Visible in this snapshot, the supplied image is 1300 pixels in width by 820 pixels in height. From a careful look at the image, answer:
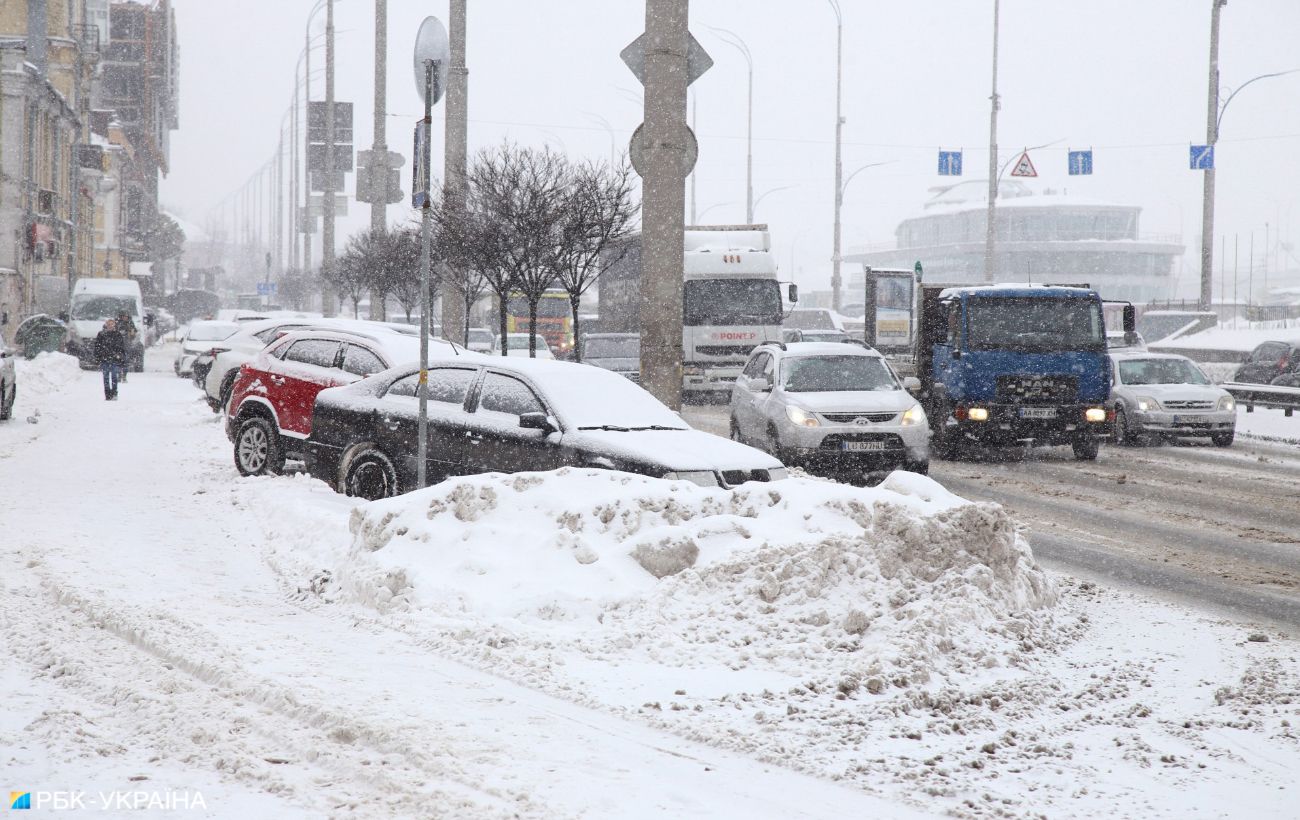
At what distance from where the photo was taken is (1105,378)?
59.5 ft

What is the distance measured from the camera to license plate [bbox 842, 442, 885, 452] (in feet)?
48.8

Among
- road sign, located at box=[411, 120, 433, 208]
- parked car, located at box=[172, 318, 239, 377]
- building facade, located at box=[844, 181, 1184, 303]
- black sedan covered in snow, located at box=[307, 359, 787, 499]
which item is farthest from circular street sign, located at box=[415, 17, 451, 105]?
building facade, located at box=[844, 181, 1184, 303]

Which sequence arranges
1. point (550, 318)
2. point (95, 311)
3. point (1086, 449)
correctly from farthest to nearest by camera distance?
point (550, 318)
point (95, 311)
point (1086, 449)

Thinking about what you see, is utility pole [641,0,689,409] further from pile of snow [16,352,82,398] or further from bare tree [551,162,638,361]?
pile of snow [16,352,82,398]

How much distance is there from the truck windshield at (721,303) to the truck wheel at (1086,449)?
11.3m

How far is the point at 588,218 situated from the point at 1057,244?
346 ft

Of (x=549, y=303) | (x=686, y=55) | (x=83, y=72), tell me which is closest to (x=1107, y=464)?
(x=686, y=55)

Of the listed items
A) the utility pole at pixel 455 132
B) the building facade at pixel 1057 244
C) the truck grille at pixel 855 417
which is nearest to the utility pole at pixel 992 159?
the utility pole at pixel 455 132

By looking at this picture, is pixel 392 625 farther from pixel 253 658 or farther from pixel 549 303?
pixel 549 303

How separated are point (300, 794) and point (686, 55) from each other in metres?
9.30

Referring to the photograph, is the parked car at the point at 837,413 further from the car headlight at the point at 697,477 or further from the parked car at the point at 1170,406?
the parked car at the point at 1170,406

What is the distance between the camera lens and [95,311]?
3959cm

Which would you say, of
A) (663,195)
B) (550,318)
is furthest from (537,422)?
(550,318)

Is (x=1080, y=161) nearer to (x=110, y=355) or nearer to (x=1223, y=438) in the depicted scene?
(x=1223, y=438)
